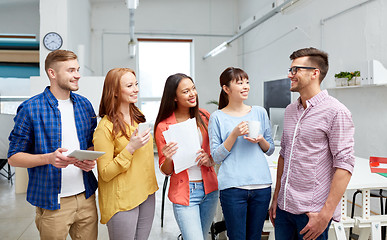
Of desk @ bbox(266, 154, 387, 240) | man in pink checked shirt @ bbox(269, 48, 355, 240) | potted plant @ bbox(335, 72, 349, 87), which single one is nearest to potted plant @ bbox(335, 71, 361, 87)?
potted plant @ bbox(335, 72, 349, 87)

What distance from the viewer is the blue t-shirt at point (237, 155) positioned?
5.44 feet

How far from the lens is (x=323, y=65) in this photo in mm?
1529

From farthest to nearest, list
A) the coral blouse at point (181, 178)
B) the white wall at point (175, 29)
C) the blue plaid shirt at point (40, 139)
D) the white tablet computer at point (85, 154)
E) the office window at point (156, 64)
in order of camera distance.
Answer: the office window at point (156, 64) < the white wall at point (175, 29) < the coral blouse at point (181, 178) < the blue plaid shirt at point (40, 139) < the white tablet computer at point (85, 154)

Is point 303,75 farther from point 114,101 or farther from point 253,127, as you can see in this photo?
point 114,101

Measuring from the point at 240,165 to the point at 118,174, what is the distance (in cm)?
63

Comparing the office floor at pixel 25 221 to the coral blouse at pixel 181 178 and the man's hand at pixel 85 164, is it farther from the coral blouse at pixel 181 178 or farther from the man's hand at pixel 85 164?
the man's hand at pixel 85 164

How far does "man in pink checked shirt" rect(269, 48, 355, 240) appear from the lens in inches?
54.9

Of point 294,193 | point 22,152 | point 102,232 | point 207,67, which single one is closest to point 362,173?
point 294,193

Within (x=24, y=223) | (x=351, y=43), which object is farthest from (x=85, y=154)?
(x=351, y=43)

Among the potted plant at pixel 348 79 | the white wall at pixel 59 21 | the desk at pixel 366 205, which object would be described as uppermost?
the white wall at pixel 59 21

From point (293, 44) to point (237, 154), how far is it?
499cm

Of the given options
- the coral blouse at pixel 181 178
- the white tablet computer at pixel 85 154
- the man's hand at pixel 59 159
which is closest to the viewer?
the white tablet computer at pixel 85 154

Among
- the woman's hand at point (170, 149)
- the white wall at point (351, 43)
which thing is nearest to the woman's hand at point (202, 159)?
the woman's hand at point (170, 149)

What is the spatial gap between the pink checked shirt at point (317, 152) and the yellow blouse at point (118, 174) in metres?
0.74
